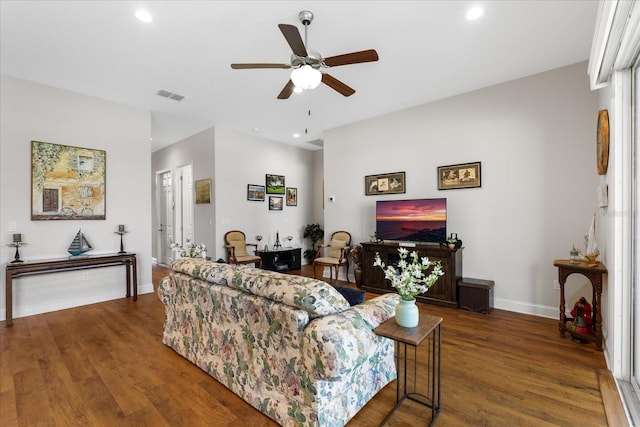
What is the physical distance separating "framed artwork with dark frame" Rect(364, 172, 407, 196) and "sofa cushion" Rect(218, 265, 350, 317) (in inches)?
131

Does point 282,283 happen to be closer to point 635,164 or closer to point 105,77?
point 635,164

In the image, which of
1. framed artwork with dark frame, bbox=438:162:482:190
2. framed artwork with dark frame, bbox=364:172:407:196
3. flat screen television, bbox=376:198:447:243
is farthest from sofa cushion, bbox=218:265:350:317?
framed artwork with dark frame, bbox=364:172:407:196

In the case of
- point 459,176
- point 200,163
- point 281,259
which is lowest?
point 281,259

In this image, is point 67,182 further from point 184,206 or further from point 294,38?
point 294,38

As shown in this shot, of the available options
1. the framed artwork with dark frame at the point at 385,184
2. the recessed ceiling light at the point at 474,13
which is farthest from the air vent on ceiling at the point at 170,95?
the recessed ceiling light at the point at 474,13

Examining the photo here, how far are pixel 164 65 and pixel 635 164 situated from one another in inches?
173

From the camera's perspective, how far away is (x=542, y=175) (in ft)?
11.4

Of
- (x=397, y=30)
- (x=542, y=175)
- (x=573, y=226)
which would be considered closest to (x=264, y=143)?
(x=397, y=30)

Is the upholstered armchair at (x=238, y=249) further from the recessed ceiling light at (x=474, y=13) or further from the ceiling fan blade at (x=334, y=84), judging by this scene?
the recessed ceiling light at (x=474, y=13)

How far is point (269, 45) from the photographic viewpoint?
294 centimetres

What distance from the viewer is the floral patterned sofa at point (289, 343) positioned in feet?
4.96

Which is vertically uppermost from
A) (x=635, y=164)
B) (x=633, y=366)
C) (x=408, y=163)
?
(x=408, y=163)

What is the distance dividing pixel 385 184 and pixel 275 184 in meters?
2.77

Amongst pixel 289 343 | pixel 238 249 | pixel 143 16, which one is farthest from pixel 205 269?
pixel 238 249
